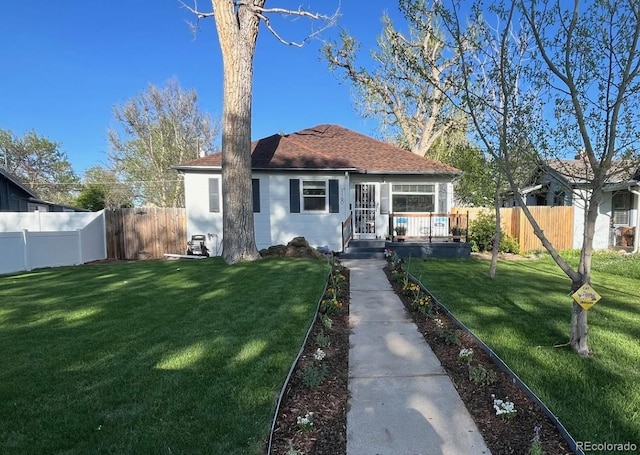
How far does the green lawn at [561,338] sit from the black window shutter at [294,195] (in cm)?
541

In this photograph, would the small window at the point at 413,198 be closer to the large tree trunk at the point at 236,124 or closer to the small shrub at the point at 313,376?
the large tree trunk at the point at 236,124

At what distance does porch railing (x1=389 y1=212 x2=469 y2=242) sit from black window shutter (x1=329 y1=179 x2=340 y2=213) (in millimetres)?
1842

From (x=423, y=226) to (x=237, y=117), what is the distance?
22.6 ft

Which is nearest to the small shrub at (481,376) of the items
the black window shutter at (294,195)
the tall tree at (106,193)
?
the black window shutter at (294,195)

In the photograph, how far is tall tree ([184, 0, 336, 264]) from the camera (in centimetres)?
939

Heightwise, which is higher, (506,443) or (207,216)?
(207,216)

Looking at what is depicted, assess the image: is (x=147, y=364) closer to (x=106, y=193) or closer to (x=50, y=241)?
(x=50, y=241)

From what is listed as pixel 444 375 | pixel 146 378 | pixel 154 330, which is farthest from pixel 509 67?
pixel 154 330

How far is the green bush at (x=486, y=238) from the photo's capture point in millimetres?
13234

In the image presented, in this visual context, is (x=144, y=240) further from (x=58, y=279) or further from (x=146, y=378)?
(x=146, y=378)

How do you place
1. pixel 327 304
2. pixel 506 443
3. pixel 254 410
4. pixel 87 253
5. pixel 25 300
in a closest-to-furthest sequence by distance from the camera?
pixel 506 443
pixel 254 410
pixel 327 304
pixel 25 300
pixel 87 253

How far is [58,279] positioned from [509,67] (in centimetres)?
932

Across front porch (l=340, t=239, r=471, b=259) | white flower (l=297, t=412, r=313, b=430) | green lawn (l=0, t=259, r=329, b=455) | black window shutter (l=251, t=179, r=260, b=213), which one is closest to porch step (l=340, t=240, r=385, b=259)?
front porch (l=340, t=239, r=471, b=259)

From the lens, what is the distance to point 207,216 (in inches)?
495
